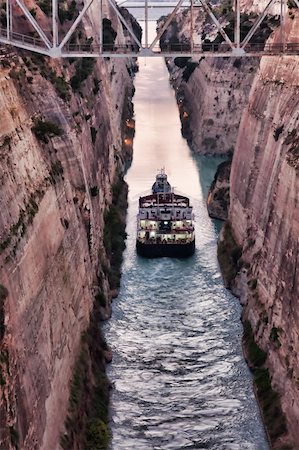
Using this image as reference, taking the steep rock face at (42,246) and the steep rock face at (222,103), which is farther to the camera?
the steep rock face at (222,103)

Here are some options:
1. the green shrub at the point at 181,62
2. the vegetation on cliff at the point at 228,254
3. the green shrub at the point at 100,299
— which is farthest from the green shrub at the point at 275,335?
the green shrub at the point at 181,62

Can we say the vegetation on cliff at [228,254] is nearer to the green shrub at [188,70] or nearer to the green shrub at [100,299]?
the green shrub at [100,299]

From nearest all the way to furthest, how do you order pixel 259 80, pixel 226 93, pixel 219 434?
1. pixel 219 434
2. pixel 259 80
3. pixel 226 93

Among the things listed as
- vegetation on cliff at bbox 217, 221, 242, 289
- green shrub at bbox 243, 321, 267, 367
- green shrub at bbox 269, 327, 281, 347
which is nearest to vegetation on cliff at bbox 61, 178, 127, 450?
green shrub at bbox 243, 321, 267, 367

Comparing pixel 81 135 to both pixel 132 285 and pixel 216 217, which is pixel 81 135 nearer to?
pixel 132 285

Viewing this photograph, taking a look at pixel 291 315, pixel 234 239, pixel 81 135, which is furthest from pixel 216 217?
pixel 291 315

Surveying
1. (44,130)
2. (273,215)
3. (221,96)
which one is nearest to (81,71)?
(44,130)
